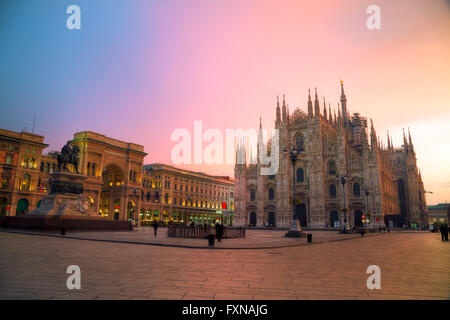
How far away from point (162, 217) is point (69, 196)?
47391mm

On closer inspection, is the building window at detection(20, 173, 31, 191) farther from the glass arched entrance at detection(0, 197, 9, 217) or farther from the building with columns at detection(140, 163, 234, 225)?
the building with columns at detection(140, 163, 234, 225)

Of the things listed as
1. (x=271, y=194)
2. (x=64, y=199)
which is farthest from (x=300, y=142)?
(x=64, y=199)

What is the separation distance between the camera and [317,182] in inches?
2165

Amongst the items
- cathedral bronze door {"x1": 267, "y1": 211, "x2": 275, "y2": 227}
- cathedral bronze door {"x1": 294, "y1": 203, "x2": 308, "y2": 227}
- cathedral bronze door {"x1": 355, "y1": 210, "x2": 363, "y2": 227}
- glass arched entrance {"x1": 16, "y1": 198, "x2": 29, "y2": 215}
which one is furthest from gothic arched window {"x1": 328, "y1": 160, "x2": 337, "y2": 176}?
glass arched entrance {"x1": 16, "y1": 198, "x2": 29, "y2": 215}

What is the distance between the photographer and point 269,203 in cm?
6044

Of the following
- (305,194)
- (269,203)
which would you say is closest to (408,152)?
(305,194)

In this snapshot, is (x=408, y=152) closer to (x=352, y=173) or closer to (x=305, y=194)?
(x=352, y=173)

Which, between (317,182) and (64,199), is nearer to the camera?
(64,199)

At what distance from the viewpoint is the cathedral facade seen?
52.2 m

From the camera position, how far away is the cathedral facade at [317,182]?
52188 mm

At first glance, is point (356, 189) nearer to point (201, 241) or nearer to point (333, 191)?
point (333, 191)

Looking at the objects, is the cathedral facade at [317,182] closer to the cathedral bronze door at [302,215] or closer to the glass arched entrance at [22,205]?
the cathedral bronze door at [302,215]

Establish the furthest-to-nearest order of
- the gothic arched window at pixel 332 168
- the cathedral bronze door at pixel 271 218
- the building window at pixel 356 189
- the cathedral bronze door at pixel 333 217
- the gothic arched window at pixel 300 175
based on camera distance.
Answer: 1. the cathedral bronze door at pixel 271 218
2. the gothic arched window at pixel 300 175
3. the gothic arched window at pixel 332 168
4. the cathedral bronze door at pixel 333 217
5. the building window at pixel 356 189

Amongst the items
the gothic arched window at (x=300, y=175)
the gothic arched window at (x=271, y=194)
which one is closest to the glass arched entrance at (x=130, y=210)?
the gothic arched window at (x=271, y=194)
